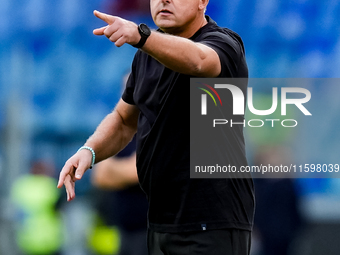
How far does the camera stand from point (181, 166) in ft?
7.80

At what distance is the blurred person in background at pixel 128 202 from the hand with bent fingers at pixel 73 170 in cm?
86

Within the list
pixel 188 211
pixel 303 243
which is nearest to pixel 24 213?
pixel 303 243

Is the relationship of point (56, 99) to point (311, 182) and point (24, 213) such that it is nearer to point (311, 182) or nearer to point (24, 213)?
point (24, 213)

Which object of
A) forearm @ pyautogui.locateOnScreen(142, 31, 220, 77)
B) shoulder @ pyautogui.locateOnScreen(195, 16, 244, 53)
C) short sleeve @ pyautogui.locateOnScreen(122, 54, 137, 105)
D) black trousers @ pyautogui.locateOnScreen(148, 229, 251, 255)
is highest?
shoulder @ pyautogui.locateOnScreen(195, 16, 244, 53)

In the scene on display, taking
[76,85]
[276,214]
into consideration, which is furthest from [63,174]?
[76,85]

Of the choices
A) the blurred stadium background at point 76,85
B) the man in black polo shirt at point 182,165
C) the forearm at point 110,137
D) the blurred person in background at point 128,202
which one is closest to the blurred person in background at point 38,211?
the blurred stadium background at point 76,85

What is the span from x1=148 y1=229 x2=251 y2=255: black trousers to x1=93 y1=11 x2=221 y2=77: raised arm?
71cm

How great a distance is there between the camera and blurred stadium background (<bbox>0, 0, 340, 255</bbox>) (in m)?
4.95

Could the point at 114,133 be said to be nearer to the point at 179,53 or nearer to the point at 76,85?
the point at 179,53

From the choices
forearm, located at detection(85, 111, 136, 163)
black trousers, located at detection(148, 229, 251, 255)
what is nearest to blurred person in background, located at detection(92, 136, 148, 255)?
forearm, located at detection(85, 111, 136, 163)

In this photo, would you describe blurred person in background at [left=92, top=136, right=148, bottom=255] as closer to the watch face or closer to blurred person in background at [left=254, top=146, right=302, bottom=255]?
blurred person in background at [left=254, top=146, right=302, bottom=255]

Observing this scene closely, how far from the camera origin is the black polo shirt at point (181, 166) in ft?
7.73

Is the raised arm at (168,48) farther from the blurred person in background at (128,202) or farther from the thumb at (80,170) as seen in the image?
the blurred person in background at (128,202)

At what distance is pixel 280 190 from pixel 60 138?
2.12m
